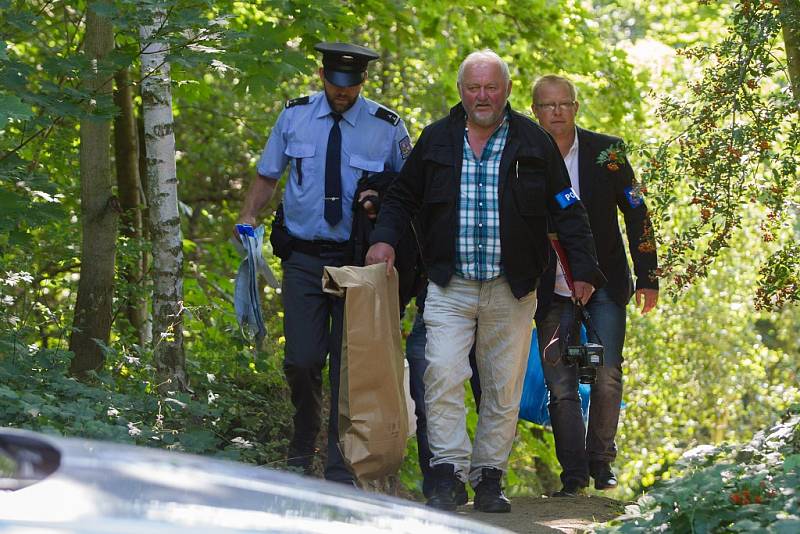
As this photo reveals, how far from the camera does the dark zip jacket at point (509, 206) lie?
253 inches

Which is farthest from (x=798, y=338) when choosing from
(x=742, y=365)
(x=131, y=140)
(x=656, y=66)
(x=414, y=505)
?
(x=414, y=505)

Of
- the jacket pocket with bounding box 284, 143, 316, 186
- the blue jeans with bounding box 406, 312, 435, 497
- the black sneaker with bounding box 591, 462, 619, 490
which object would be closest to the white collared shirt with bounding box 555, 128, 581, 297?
the blue jeans with bounding box 406, 312, 435, 497

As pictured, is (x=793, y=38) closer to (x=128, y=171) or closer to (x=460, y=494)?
(x=460, y=494)

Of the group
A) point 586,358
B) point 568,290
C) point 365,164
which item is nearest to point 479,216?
point 365,164

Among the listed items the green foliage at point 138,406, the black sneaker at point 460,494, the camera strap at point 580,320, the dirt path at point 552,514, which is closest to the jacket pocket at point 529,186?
the camera strap at point 580,320

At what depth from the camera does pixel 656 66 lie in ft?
74.7

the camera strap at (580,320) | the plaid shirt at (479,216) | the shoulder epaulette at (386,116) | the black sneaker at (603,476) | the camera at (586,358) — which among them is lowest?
the black sneaker at (603,476)

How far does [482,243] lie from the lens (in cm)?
645

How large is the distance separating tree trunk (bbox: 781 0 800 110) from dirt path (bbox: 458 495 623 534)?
2302 mm

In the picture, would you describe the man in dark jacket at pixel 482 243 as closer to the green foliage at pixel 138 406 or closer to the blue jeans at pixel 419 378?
the blue jeans at pixel 419 378

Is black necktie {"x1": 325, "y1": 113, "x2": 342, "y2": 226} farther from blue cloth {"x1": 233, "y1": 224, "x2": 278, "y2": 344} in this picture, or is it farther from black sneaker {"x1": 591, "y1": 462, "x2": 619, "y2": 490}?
black sneaker {"x1": 591, "y1": 462, "x2": 619, "y2": 490}

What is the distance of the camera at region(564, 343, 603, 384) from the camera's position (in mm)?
6883

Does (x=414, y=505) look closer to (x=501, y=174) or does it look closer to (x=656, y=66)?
(x=501, y=174)

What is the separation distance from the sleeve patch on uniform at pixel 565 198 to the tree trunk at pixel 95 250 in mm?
3113
